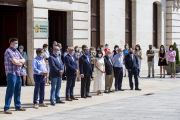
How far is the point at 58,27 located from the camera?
1806 centimetres

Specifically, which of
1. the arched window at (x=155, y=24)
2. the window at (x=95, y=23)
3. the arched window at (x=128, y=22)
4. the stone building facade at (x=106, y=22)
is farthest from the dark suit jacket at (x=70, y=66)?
the arched window at (x=155, y=24)

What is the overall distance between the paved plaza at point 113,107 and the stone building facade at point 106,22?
3868mm

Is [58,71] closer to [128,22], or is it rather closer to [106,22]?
A: [106,22]

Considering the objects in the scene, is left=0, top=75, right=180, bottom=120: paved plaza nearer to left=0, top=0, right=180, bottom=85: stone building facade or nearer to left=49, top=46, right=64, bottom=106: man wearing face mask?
left=49, top=46, right=64, bottom=106: man wearing face mask

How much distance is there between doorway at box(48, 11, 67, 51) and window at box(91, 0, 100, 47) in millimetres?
2187

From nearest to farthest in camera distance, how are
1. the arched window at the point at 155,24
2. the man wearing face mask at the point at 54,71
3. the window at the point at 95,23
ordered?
the man wearing face mask at the point at 54,71
the window at the point at 95,23
the arched window at the point at 155,24

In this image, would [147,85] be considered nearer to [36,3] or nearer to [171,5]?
[36,3]

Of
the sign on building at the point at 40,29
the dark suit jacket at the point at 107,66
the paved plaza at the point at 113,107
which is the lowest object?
the paved plaza at the point at 113,107

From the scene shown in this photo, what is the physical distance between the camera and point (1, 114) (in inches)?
359

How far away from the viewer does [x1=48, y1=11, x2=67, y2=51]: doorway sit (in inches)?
702

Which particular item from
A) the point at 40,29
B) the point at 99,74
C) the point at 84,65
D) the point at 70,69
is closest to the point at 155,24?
the point at 40,29

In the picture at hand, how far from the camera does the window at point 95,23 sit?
1958cm

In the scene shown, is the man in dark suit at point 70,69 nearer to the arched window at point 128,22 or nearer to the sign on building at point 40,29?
the sign on building at point 40,29

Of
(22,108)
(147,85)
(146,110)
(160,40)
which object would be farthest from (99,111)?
(160,40)
